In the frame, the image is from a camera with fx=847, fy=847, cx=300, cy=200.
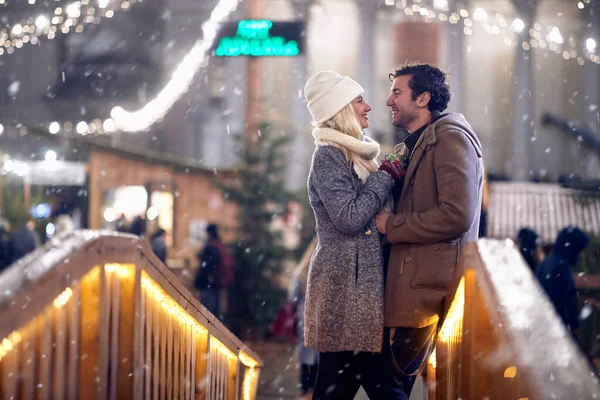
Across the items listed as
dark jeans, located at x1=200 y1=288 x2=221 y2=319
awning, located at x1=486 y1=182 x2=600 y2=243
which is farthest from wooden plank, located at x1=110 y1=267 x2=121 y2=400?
dark jeans, located at x1=200 y1=288 x2=221 y2=319

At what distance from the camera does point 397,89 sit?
156 inches

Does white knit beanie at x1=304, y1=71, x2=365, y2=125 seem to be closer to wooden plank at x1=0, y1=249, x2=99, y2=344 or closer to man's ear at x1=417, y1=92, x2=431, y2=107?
man's ear at x1=417, y1=92, x2=431, y2=107

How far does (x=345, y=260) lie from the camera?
3.78 m

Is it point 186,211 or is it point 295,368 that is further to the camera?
point 186,211

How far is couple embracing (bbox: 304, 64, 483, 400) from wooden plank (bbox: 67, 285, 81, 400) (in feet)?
3.76

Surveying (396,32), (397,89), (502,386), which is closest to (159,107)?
(396,32)

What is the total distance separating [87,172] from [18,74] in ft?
60.7

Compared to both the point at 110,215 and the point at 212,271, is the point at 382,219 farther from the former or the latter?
the point at 110,215

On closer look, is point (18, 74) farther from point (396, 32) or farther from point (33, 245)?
point (33, 245)

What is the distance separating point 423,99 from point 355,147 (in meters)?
0.41

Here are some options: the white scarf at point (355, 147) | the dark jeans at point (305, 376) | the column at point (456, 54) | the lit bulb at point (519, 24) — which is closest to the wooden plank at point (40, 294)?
the white scarf at point (355, 147)

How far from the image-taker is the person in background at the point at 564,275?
23.6 ft

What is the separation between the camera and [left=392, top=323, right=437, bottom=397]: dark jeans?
3729mm

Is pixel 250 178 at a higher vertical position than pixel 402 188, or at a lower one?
lower
